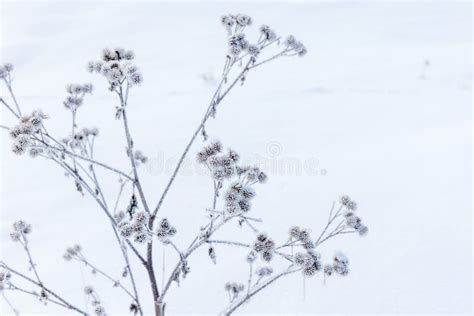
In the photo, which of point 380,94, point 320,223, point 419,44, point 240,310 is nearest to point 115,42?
point 380,94

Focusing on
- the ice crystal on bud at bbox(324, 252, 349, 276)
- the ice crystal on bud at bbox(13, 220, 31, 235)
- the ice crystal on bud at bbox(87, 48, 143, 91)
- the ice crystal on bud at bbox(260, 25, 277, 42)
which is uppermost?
the ice crystal on bud at bbox(260, 25, 277, 42)

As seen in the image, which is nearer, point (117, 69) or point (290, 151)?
point (117, 69)

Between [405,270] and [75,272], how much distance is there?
1.60m

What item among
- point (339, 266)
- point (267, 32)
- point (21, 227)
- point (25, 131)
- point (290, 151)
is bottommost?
point (339, 266)

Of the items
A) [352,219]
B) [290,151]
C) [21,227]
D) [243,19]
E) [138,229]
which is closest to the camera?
[138,229]

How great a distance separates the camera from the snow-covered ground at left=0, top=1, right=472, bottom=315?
7.23 feet

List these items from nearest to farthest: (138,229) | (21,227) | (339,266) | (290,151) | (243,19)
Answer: (138,229), (339,266), (243,19), (21,227), (290,151)

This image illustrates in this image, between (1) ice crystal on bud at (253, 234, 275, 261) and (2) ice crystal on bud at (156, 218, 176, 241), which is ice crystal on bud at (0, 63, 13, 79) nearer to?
(2) ice crystal on bud at (156, 218, 176, 241)

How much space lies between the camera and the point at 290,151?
355cm

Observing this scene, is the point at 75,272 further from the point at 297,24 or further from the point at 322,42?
the point at 297,24

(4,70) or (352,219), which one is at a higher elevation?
(4,70)

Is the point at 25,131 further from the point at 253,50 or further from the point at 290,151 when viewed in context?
the point at 290,151

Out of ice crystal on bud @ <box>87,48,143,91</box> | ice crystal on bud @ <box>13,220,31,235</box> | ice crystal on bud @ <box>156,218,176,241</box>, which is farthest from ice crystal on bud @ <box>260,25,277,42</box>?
ice crystal on bud @ <box>13,220,31,235</box>

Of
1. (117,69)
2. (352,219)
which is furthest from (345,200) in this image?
(117,69)
